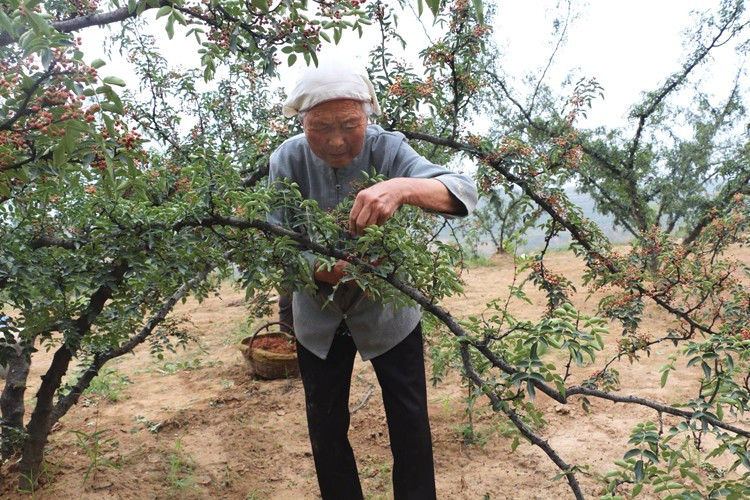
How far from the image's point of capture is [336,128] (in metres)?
1.74

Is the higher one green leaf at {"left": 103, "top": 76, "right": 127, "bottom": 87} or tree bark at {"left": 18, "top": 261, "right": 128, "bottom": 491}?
green leaf at {"left": 103, "top": 76, "right": 127, "bottom": 87}

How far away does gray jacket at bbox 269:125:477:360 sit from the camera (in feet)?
6.33

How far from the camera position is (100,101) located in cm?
113

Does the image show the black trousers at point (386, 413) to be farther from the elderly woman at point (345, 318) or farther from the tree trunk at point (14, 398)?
the tree trunk at point (14, 398)

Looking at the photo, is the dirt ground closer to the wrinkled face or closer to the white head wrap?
the wrinkled face

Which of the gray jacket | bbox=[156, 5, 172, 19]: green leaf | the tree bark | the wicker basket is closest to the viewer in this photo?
bbox=[156, 5, 172, 19]: green leaf

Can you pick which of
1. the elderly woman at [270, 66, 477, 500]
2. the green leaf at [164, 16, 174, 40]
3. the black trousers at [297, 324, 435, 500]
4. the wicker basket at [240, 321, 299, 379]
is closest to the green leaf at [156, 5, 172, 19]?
the green leaf at [164, 16, 174, 40]

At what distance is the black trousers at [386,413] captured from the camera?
2.00m

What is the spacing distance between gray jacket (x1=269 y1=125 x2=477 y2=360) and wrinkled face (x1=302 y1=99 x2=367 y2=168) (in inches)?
4.6

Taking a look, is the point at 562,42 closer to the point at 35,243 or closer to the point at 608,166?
the point at 608,166

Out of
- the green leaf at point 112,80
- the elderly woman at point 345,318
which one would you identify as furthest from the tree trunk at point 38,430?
the green leaf at point 112,80

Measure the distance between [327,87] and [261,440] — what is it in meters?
2.51

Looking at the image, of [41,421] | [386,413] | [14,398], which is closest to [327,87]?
[386,413]

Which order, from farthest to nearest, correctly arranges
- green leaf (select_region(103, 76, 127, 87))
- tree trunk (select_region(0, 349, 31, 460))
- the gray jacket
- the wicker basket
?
1. the wicker basket
2. tree trunk (select_region(0, 349, 31, 460))
3. the gray jacket
4. green leaf (select_region(103, 76, 127, 87))
